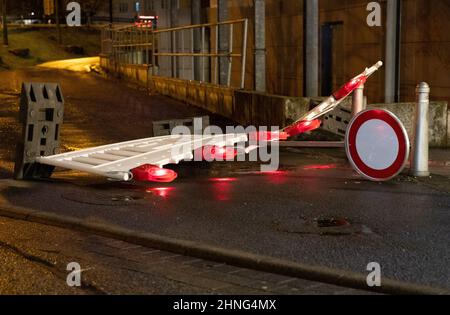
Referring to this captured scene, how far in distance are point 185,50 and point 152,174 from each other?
15.3m

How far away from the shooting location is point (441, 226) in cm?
664

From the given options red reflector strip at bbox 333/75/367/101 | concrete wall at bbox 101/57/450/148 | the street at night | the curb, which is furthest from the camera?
concrete wall at bbox 101/57/450/148

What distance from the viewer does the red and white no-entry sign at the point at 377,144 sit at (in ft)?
26.9

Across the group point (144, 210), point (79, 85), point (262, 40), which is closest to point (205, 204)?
point (144, 210)

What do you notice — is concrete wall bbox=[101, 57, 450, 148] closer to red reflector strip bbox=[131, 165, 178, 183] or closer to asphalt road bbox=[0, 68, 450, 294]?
asphalt road bbox=[0, 68, 450, 294]

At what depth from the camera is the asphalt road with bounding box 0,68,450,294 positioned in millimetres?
5820

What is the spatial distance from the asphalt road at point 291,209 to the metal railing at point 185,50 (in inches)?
287

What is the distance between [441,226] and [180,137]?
4.57m

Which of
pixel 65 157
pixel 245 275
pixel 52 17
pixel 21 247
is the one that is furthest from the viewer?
pixel 52 17

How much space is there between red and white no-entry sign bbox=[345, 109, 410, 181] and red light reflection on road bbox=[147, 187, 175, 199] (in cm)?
215

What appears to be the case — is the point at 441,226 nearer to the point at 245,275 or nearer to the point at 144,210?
the point at 245,275

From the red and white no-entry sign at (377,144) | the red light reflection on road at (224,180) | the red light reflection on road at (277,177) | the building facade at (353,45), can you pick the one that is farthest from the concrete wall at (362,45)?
the red light reflection on road at (224,180)

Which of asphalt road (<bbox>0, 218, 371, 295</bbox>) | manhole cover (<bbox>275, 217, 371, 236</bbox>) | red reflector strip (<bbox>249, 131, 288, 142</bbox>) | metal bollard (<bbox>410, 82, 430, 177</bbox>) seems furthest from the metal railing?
asphalt road (<bbox>0, 218, 371, 295</bbox>)

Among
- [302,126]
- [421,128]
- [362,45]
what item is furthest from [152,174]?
[362,45]
